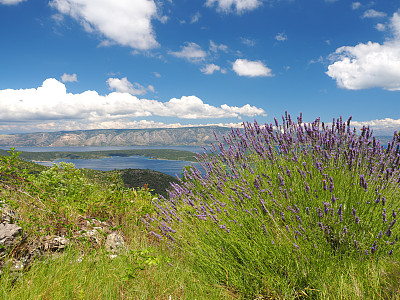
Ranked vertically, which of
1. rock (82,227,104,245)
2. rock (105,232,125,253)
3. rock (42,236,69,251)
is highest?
rock (42,236,69,251)

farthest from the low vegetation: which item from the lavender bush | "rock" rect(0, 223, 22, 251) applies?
"rock" rect(0, 223, 22, 251)

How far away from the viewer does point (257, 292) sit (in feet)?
6.44

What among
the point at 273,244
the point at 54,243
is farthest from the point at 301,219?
the point at 54,243

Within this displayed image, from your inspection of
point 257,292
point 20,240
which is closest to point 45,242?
point 20,240

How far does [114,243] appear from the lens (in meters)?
3.21

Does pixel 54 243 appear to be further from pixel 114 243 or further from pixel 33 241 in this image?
pixel 114 243

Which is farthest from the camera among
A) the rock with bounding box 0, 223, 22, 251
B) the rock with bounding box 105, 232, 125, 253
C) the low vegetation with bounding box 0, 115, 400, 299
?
the rock with bounding box 105, 232, 125, 253

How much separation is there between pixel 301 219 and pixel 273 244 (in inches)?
18.6

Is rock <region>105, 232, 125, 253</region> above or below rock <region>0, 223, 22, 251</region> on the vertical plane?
below

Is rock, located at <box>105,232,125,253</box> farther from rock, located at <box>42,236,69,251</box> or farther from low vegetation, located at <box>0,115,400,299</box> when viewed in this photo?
rock, located at <box>42,236,69,251</box>

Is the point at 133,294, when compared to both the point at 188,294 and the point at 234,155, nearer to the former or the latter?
the point at 188,294

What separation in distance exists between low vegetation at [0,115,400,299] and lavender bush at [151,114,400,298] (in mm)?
13

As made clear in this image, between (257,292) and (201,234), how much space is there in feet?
2.83

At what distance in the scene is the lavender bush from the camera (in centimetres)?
197
